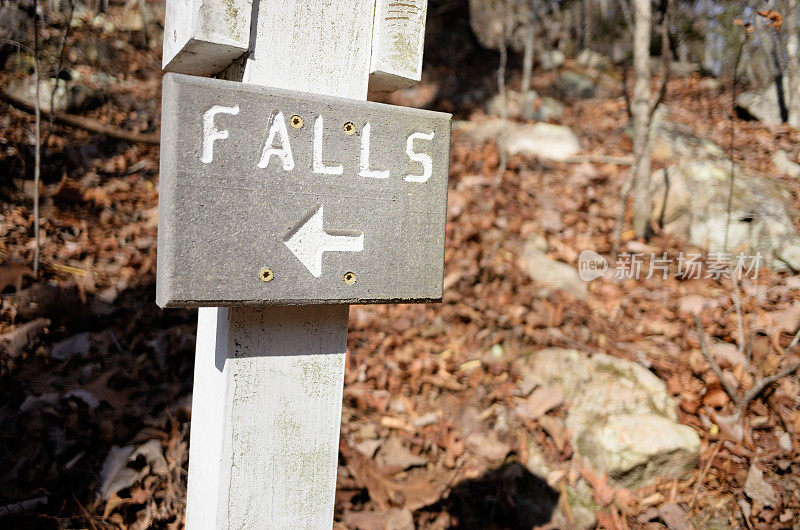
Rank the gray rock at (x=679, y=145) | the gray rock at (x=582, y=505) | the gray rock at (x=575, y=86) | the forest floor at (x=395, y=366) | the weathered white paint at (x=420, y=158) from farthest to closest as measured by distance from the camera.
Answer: the gray rock at (x=575, y=86)
the gray rock at (x=679, y=145)
the gray rock at (x=582, y=505)
the forest floor at (x=395, y=366)
the weathered white paint at (x=420, y=158)

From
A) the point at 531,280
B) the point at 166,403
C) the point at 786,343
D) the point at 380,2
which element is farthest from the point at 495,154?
the point at 380,2

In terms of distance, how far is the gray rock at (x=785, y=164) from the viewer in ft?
16.6

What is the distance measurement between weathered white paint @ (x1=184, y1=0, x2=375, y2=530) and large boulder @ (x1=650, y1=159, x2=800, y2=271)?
12.9 ft

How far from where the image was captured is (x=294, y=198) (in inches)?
51.4

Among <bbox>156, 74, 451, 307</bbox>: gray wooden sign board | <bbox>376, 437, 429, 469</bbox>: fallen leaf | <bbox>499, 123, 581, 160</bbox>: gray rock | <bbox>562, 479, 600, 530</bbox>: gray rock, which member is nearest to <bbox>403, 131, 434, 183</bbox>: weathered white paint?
<bbox>156, 74, 451, 307</bbox>: gray wooden sign board

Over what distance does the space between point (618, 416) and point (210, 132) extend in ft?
9.05

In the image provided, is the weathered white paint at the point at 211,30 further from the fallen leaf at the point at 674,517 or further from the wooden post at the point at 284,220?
the fallen leaf at the point at 674,517

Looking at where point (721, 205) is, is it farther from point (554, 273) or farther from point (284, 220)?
point (284, 220)

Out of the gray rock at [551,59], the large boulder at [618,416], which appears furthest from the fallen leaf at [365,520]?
the gray rock at [551,59]

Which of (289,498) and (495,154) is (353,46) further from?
(495,154)

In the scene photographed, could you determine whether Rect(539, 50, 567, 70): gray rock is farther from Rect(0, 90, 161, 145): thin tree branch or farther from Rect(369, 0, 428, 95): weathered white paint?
Rect(369, 0, 428, 95): weathered white paint

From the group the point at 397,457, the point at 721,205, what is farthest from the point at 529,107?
the point at 397,457

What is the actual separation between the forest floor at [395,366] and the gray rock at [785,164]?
0.58 ft

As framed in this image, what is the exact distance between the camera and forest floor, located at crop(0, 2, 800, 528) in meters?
2.57
